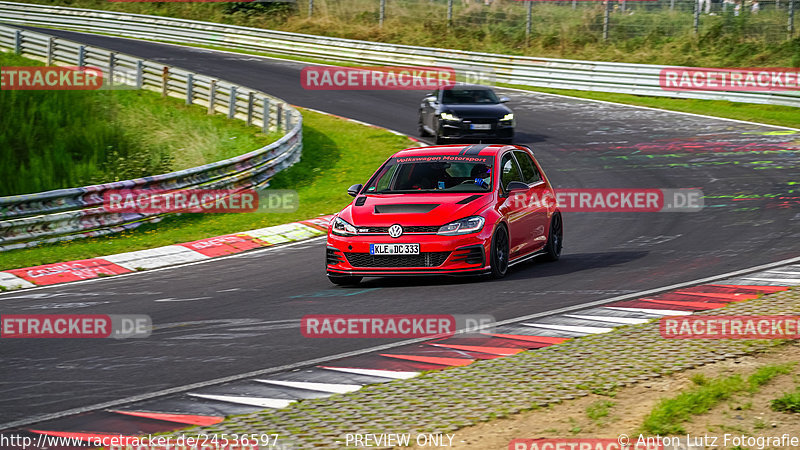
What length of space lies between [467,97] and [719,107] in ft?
31.7

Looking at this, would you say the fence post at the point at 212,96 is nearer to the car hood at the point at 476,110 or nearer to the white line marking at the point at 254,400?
the car hood at the point at 476,110

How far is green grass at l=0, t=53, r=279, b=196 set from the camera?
22594mm

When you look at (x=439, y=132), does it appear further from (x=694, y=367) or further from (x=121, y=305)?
(x=694, y=367)

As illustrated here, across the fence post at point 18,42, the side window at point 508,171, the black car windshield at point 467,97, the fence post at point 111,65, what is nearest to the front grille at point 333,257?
the side window at point 508,171

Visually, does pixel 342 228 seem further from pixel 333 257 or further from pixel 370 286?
pixel 370 286

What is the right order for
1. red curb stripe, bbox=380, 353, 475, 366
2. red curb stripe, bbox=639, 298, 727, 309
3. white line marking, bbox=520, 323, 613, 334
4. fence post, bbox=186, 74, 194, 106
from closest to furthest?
red curb stripe, bbox=380, 353, 475, 366
white line marking, bbox=520, 323, 613, 334
red curb stripe, bbox=639, 298, 727, 309
fence post, bbox=186, 74, 194, 106

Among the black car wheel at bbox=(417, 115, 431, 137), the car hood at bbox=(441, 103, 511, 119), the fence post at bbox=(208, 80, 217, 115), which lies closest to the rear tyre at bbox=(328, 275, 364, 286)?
the car hood at bbox=(441, 103, 511, 119)

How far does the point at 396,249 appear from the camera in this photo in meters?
11.2

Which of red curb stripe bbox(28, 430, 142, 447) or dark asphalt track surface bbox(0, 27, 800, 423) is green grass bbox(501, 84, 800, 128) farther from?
red curb stripe bbox(28, 430, 142, 447)

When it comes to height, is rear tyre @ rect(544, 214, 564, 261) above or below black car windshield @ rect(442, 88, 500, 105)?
below

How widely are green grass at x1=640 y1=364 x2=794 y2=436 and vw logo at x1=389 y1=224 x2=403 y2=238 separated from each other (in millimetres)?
4701

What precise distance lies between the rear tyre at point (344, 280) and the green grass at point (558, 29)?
85.7 feet

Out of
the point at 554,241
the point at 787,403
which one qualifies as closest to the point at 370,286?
the point at 554,241

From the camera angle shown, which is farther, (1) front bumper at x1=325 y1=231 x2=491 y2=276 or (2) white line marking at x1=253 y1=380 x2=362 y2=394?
(1) front bumper at x1=325 y1=231 x2=491 y2=276
